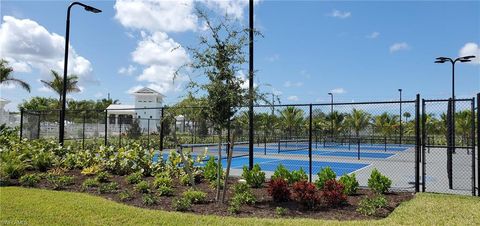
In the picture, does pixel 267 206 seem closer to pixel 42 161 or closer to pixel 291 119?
pixel 42 161

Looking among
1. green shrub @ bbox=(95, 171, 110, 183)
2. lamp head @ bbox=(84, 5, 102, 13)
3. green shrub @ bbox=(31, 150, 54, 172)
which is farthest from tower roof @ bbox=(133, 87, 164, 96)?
green shrub @ bbox=(95, 171, 110, 183)

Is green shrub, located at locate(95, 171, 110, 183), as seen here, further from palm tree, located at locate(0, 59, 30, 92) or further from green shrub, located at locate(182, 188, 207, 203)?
palm tree, located at locate(0, 59, 30, 92)

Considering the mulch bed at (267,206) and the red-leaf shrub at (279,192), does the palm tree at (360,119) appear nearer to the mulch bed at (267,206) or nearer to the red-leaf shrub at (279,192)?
the mulch bed at (267,206)

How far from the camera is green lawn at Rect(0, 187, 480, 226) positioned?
6633 millimetres

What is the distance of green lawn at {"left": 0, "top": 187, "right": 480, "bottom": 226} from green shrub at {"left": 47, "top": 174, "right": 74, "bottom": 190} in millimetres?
1220

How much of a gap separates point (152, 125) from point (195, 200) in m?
33.0

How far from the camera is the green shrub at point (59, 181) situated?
32.2ft

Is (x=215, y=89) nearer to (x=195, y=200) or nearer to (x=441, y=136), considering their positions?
(x=195, y=200)

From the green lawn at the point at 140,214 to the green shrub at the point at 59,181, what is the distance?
1.22 metres

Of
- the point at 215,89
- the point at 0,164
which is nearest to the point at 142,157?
the point at 0,164

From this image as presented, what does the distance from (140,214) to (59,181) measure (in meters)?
3.86

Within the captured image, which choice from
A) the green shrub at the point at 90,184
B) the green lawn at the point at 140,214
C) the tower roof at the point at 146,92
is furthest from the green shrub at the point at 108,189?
the tower roof at the point at 146,92

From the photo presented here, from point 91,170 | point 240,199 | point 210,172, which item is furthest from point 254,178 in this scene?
point 91,170

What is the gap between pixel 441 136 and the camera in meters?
30.0
